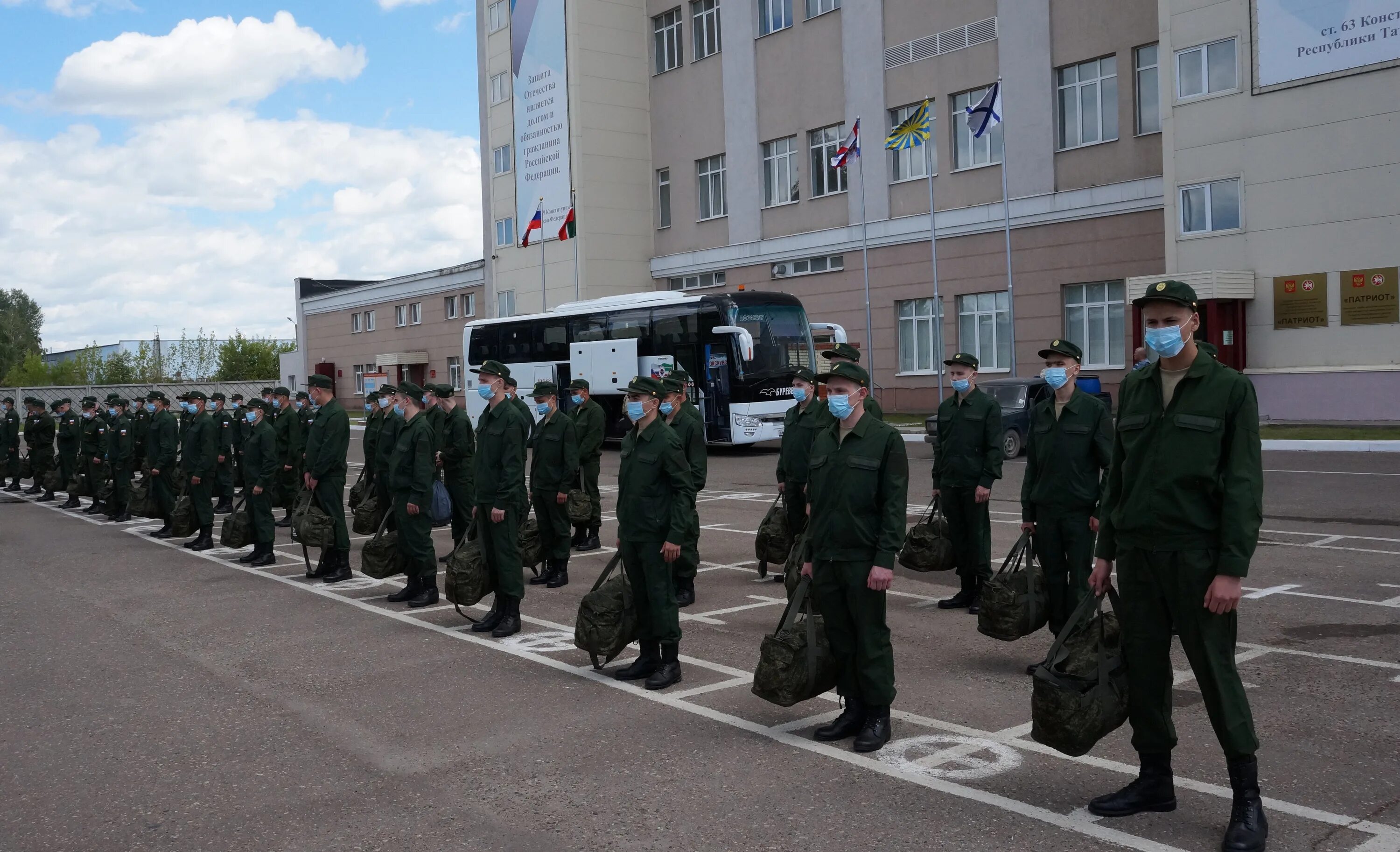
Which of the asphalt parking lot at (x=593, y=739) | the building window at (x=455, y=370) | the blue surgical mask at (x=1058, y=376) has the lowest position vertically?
the asphalt parking lot at (x=593, y=739)

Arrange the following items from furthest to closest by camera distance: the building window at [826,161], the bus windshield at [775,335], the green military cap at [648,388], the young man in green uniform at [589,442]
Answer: the building window at [826,161], the bus windshield at [775,335], the young man in green uniform at [589,442], the green military cap at [648,388]

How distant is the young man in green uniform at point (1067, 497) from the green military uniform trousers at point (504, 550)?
3.84 m

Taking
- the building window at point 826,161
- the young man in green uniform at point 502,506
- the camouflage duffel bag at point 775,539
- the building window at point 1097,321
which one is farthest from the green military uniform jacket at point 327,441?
the building window at point 826,161

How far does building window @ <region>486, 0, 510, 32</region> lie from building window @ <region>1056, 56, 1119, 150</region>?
27757 mm

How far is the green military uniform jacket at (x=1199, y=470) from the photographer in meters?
4.61

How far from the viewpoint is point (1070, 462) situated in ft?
25.2

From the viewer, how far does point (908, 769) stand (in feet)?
18.7

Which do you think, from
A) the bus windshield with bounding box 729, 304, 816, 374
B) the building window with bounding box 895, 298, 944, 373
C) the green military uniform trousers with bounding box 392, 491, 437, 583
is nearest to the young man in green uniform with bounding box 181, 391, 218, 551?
the green military uniform trousers with bounding box 392, 491, 437, 583

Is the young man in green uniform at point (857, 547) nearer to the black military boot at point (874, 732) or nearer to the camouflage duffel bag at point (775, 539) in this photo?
the black military boot at point (874, 732)

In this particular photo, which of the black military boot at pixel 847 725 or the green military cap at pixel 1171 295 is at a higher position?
the green military cap at pixel 1171 295

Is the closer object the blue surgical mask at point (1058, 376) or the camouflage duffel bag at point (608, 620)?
the camouflage duffel bag at point (608, 620)

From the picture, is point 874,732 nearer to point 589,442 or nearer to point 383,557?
point 383,557

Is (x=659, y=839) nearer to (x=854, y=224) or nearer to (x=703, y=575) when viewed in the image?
(x=703, y=575)

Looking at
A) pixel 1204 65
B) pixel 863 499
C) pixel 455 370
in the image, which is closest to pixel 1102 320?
pixel 1204 65
